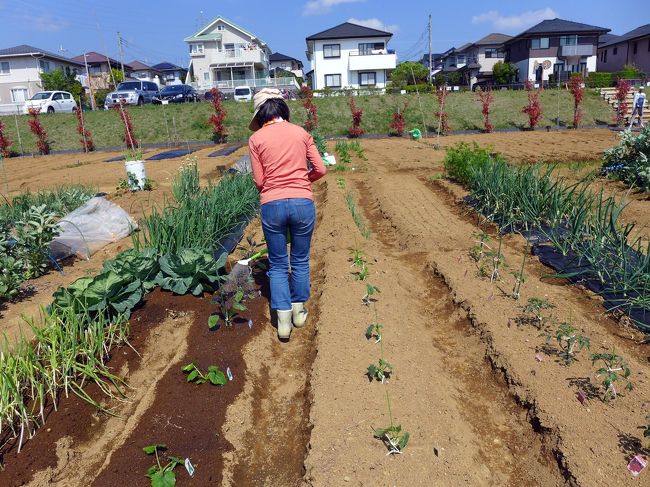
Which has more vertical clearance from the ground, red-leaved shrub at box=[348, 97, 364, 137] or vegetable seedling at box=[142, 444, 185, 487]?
red-leaved shrub at box=[348, 97, 364, 137]

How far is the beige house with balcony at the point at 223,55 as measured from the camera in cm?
4575

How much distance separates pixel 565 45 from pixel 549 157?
35.9 meters

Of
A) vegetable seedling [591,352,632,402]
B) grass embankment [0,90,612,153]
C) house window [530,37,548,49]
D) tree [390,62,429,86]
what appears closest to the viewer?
vegetable seedling [591,352,632,402]

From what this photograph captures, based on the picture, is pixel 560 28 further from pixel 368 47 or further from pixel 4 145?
pixel 4 145

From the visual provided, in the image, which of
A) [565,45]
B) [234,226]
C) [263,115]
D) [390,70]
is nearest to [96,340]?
[263,115]

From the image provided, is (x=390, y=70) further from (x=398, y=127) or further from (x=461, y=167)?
(x=461, y=167)

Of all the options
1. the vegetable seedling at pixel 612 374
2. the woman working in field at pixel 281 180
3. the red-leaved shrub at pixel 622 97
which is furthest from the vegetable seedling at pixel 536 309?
the red-leaved shrub at pixel 622 97

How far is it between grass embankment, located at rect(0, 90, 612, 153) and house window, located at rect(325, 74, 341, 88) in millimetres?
19589

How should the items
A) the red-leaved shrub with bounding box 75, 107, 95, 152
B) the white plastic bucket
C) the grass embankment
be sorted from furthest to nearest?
the grass embankment, the red-leaved shrub with bounding box 75, 107, 95, 152, the white plastic bucket

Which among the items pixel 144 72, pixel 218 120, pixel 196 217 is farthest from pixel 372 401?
pixel 144 72

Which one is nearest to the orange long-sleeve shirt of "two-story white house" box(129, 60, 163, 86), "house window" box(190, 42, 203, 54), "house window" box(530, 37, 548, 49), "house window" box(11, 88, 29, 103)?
"house window" box(530, 37, 548, 49)

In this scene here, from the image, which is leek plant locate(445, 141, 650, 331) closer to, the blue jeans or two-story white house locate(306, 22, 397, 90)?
the blue jeans

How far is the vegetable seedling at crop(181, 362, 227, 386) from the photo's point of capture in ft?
9.21

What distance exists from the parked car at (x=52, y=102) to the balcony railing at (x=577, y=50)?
37.0 meters
